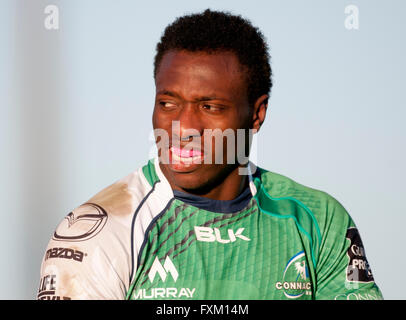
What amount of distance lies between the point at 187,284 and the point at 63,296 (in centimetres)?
68

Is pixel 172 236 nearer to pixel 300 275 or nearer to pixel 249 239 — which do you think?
pixel 249 239

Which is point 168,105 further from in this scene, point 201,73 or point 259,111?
point 259,111

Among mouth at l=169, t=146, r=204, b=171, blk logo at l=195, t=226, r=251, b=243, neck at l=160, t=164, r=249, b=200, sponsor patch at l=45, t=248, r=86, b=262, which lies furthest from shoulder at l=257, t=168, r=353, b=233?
sponsor patch at l=45, t=248, r=86, b=262

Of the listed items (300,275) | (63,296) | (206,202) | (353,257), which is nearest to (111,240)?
(63,296)

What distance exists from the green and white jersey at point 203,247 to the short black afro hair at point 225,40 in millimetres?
655

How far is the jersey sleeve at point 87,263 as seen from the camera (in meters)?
4.19

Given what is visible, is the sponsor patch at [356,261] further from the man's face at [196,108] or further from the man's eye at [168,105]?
the man's eye at [168,105]

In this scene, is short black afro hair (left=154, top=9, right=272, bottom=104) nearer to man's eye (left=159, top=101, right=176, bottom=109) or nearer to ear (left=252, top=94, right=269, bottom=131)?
ear (left=252, top=94, right=269, bottom=131)

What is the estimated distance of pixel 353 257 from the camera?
489 cm

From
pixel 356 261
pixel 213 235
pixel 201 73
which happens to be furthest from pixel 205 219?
pixel 356 261

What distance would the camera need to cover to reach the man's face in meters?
4.44

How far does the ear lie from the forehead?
0.31 meters

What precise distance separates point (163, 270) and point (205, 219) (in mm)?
448

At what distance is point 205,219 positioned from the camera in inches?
183
